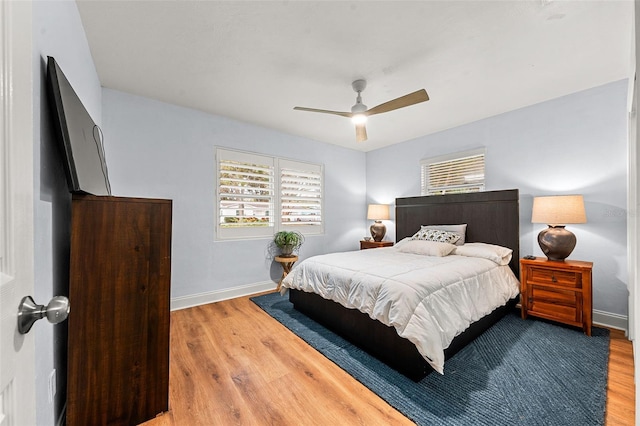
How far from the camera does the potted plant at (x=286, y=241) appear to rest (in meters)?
4.12

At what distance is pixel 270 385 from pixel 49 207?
65.3 inches

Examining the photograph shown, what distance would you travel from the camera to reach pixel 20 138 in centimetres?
56

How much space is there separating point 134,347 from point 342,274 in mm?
1594

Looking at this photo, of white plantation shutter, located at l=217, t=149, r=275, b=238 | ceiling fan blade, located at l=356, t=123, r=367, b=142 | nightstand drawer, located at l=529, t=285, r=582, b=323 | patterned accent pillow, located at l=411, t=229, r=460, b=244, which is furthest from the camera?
white plantation shutter, located at l=217, t=149, r=275, b=238

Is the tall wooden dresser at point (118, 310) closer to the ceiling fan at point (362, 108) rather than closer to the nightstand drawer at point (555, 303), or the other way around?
the ceiling fan at point (362, 108)

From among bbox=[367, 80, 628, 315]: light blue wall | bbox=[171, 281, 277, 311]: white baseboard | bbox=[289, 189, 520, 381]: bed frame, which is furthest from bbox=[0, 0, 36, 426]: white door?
bbox=[367, 80, 628, 315]: light blue wall

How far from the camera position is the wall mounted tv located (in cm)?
128

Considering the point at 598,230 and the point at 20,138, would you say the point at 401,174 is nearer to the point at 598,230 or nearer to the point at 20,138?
the point at 598,230

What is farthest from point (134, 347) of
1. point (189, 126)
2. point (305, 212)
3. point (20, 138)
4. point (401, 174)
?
point (401, 174)

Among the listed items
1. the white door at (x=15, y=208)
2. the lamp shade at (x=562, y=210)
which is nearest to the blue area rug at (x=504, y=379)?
the lamp shade at (x=562, y=210)

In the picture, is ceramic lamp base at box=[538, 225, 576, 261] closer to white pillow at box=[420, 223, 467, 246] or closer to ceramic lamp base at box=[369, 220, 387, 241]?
white pillow at box=[420, 223, 467, 246]

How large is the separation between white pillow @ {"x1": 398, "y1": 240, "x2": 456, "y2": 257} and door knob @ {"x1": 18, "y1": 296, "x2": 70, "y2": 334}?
3.23m

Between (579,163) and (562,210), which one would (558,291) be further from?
(579,163)

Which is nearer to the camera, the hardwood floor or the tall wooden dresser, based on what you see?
the tall wooden dresser
